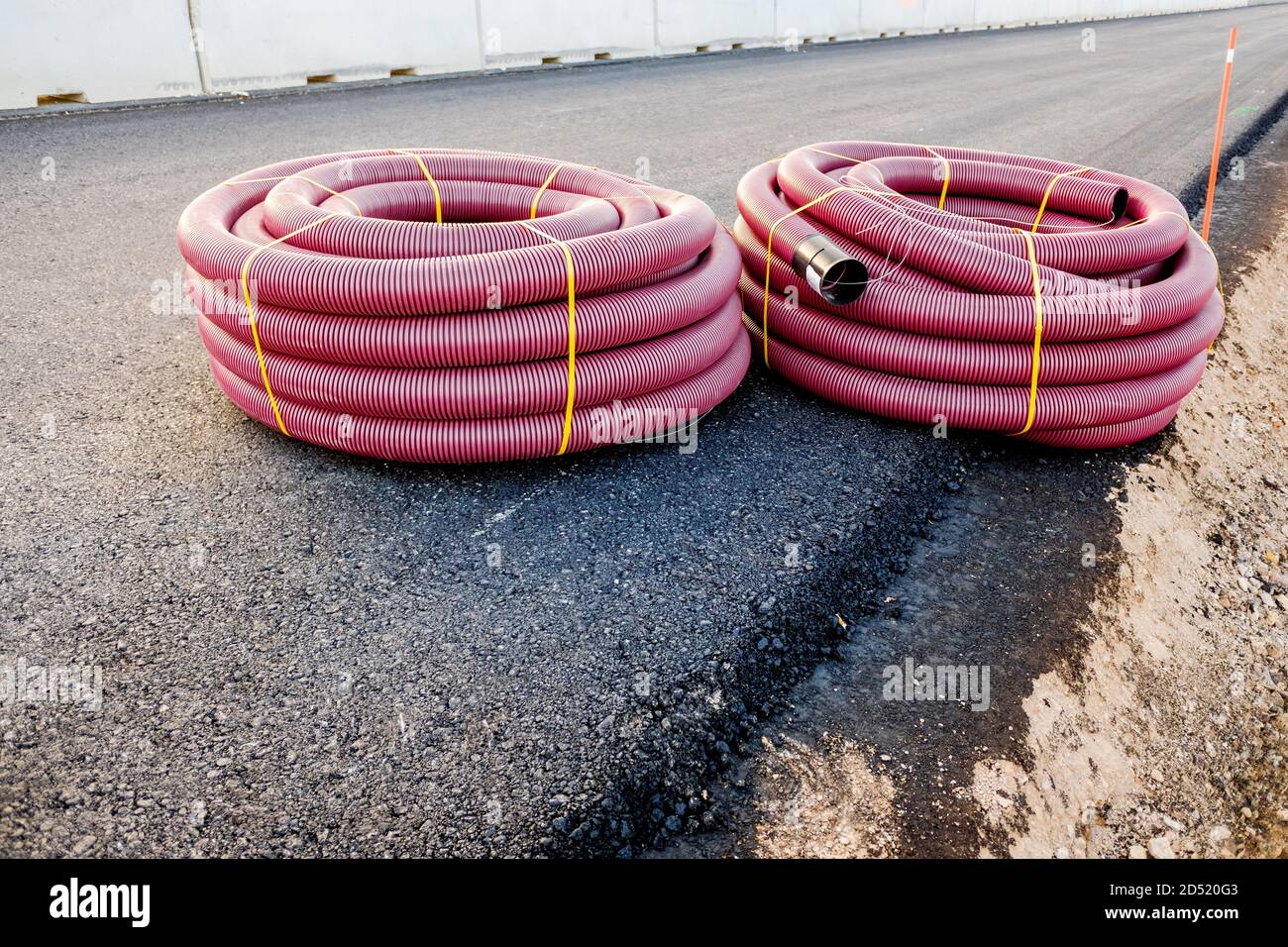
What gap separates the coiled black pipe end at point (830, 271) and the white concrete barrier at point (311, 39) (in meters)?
8.80

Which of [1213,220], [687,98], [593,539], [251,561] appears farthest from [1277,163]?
[251,561]

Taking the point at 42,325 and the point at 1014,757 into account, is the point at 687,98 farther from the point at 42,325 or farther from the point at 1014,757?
the point at 1014,757

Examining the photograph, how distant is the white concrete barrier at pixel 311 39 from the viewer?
942 centimetres

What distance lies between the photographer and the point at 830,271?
414cm

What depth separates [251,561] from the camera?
3.11 metres

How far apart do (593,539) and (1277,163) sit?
10.5 m

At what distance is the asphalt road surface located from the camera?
2.30m

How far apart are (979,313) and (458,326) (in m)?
2.12

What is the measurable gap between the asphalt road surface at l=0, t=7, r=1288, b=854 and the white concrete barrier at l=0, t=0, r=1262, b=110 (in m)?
5.00
